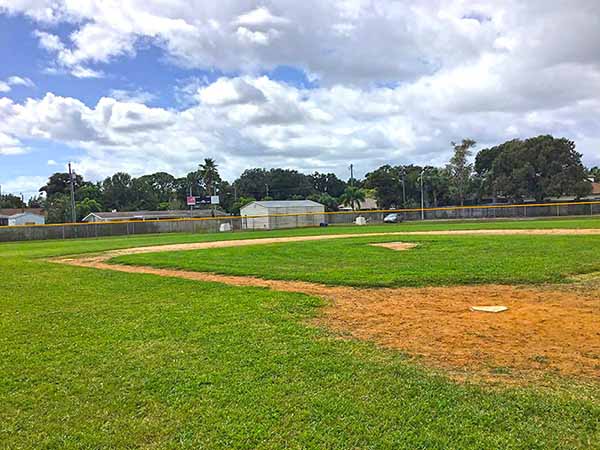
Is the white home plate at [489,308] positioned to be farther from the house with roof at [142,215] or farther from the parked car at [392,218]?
the house with roof at [142,215]

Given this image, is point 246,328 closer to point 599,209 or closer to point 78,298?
point 78,298

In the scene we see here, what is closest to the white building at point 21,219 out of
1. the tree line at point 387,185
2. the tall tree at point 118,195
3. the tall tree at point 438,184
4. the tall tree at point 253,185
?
the tree line at point 387,185

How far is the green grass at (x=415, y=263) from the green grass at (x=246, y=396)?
4.47 m

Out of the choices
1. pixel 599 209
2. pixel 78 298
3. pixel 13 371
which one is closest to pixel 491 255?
pixel 78 298

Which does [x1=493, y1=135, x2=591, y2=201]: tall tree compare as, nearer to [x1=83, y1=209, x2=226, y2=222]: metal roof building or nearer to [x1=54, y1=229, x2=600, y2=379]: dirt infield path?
[x1=83, y1=209, x2=226, y2=222]: metal roof building

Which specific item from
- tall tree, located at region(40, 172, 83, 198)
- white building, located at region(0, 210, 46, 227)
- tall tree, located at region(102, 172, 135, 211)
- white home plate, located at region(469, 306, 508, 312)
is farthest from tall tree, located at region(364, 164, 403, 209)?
white home plate, located at region(469, 306, 508, 312)

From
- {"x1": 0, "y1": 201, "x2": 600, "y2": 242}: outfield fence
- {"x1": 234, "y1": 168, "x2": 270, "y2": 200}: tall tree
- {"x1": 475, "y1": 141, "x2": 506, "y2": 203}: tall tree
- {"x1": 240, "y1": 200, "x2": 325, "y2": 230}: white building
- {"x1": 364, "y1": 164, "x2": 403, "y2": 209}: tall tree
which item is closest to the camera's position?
{"x1": 0, "y1": 201, "x2": 600, "y2": 242}: outfield fence

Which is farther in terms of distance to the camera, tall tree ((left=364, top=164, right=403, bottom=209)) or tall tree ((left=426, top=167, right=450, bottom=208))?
tall tree ((left=364, top=164, right=403, bottom=209))

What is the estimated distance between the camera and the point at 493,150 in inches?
3255

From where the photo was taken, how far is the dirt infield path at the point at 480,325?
4621 mm

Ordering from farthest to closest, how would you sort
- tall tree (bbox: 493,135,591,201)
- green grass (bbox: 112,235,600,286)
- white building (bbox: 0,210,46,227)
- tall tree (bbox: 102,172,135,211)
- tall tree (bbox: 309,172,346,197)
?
tall tree (bbox: 309,172,346,197) < tall tree (bbox: 102,172,135,211) < white building (bbox: 0,210,46,227) < tall tree (bbox: 493,135,591,201) < green grass (bbox: 112,235,600,286)

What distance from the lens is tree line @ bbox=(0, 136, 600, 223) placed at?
66.2 metres

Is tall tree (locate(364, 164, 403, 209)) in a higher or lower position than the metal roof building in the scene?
higher

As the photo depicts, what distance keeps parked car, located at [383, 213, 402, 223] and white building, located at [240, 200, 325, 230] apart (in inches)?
289
